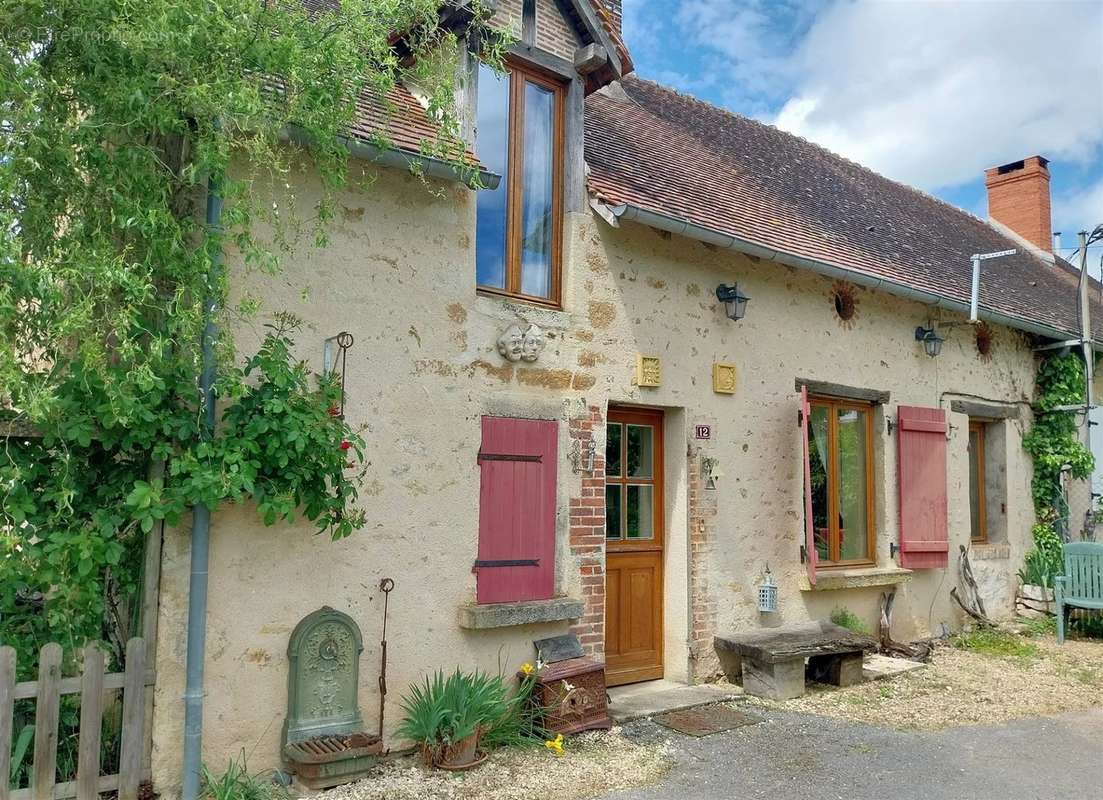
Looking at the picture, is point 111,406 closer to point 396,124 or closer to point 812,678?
point 396,124

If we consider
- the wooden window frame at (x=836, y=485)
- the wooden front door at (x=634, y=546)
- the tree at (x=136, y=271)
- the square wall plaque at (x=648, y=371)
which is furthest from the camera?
the wooden window frame at (x=836, y=485)

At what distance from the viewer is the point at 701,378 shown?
6781mm

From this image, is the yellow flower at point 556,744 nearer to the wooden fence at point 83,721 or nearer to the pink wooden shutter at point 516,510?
the pink wooden shutter at point 516,510

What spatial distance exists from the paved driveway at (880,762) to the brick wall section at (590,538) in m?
0.69

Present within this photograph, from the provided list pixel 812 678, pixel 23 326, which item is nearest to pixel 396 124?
pixel 23 326

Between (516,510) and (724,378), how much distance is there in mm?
2249

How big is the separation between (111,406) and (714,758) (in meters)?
3.82

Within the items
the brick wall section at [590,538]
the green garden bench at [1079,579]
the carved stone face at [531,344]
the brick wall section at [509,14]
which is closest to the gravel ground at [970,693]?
the green garden bench at [1079,579]

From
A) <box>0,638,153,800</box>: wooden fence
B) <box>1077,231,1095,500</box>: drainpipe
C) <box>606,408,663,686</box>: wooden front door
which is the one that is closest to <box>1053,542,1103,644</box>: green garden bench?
<box>1077,231,1095,500</box>: drainpipe

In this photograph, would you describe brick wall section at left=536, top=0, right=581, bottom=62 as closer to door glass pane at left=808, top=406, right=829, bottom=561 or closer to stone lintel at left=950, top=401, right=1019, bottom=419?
door glass pane at left=808, top=406, right=829, bottom=561

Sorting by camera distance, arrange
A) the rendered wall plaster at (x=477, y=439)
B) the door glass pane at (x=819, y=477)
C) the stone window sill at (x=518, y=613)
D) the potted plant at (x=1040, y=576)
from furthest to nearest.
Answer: the potted plant at (x=1040, y=576) → the door glass pane at (x=819, y=477) → the stone window sill at (x=518, y=613) → the rendered wall plaster at (x=477, y=439)

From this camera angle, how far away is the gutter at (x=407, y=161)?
4.72 metres

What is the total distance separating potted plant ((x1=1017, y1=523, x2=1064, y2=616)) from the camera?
31.1 ft

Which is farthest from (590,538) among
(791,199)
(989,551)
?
(989,551)
